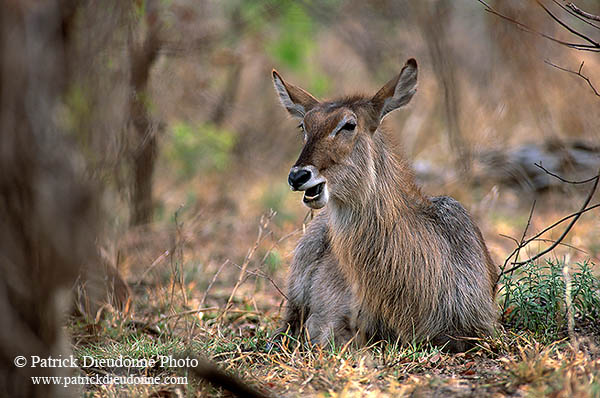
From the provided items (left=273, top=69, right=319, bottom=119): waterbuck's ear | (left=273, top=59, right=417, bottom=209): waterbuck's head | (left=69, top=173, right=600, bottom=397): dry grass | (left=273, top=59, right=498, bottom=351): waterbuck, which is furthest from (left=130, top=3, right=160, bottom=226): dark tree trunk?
(left=273, top=59, right=498, bottom=351): waterbuck

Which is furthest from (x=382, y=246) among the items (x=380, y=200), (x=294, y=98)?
(x=294, y=98)

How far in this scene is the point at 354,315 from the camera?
4.98 metres

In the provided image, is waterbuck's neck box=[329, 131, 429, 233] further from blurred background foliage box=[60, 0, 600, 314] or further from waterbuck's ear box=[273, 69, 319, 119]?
blurred background foliage box=[60, 0, 600, 314]

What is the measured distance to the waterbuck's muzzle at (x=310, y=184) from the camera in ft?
14.8

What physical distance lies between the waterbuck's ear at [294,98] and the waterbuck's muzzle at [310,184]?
92cm

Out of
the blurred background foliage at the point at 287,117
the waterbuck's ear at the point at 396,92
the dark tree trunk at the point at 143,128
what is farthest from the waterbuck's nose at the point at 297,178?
the dark tree trunk at the point at 143,128

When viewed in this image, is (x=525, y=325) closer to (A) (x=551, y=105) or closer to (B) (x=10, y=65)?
(B) (x=10, y=65)

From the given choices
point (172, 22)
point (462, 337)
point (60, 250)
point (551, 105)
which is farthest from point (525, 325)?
point (551, 105)

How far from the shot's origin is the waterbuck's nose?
4.50 metres

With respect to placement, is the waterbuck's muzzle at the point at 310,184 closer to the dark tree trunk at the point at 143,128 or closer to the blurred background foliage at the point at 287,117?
the blurred background foliage at the point at 287,117

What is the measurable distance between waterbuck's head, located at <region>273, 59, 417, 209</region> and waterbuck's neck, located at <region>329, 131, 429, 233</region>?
45 millimetres

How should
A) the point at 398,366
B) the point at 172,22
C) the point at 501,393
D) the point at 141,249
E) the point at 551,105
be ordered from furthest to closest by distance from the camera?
1. the point at 551,105
2. the point at 172,22
3. the point at 141,249
4. the point at 398,366
5. the point at 501,393

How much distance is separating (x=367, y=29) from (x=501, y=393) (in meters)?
10.2

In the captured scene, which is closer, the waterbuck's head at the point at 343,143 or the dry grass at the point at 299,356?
the dry grass at the point at 299,356
